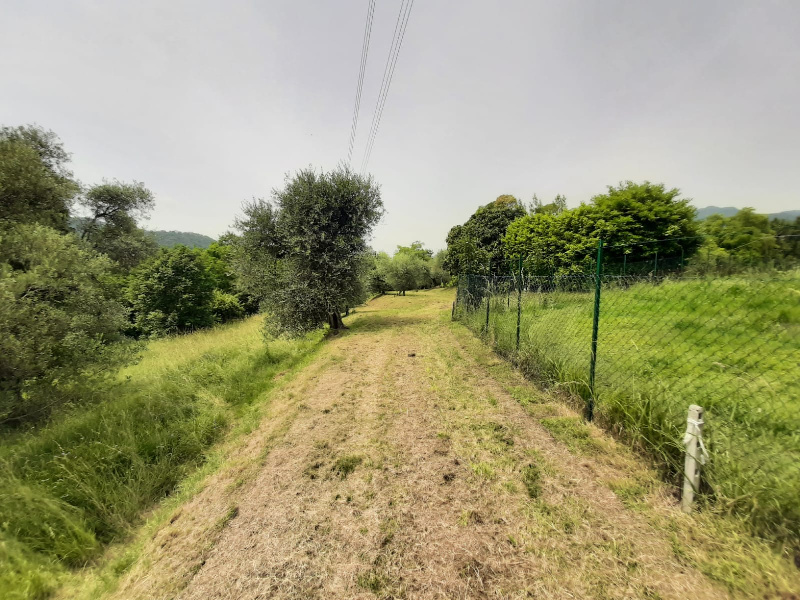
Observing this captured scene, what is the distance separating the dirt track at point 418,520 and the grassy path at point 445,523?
0.01 metres

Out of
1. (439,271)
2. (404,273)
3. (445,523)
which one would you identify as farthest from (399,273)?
(445,523)

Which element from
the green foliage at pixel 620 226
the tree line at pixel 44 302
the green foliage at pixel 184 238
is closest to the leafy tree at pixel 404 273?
the green foliage at pixel 620 226

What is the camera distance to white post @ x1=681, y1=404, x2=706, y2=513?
2.06 metres

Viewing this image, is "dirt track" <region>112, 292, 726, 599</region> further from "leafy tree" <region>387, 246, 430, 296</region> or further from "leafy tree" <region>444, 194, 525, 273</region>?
"leafy tree" <region>387, 246, 430, 296</region>

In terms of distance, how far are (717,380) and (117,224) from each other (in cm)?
2536

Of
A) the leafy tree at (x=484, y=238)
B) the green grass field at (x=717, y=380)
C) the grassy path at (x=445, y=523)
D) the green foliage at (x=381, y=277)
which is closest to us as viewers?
the grassy path at (x=445, y=523)

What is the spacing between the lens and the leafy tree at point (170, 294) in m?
15.6

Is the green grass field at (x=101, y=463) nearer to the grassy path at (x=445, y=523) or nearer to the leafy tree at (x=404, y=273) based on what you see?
the grassy path at (x=445, y=523)

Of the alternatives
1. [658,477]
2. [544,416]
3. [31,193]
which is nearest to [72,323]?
[31,193]

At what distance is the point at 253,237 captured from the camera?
1172 cm

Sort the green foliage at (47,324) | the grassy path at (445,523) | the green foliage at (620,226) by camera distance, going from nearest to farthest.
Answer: the grassy path at (445,523) < the green foliage at (47,324) < the green foliage at (620,226)

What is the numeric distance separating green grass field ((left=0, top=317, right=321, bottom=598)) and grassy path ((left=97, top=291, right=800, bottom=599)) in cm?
69

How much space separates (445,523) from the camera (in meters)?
2.31

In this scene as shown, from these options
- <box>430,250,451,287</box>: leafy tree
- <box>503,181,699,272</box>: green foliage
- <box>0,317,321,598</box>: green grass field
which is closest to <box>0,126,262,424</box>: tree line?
<box>0,317,321,598</box>: green grass field
